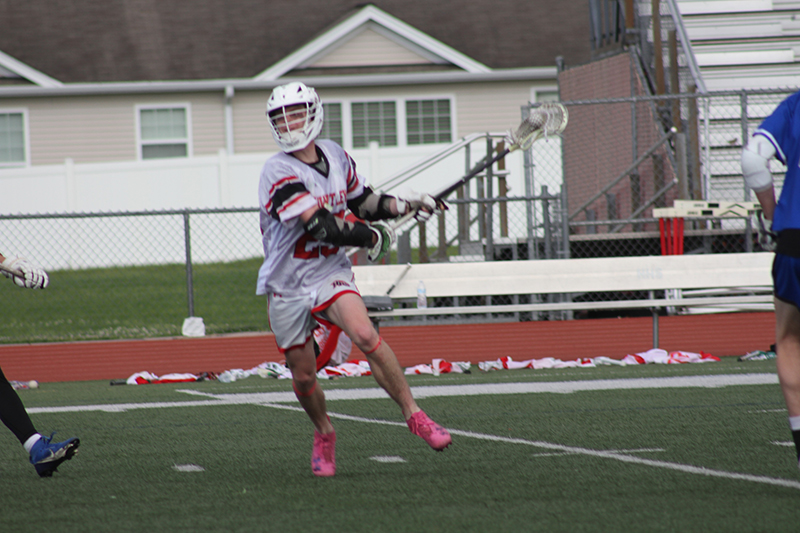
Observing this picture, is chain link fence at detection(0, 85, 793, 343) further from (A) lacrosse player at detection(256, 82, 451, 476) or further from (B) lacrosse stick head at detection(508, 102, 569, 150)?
(A) lacrosse player at detection(256, 82, 451, 476)

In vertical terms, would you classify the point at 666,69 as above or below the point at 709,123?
above

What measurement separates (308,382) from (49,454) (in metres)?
1.38

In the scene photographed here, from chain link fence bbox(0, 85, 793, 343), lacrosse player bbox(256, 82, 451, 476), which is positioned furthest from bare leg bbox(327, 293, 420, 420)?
chain link fence bbox(0, 85, 793, 343)

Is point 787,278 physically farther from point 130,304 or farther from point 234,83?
point 234,83

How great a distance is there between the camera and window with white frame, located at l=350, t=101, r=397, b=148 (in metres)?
22.9

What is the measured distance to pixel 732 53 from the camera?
599 inches

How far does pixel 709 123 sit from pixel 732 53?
2294 millimetres

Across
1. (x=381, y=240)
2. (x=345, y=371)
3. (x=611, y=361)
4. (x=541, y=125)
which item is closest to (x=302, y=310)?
(x=381, y=240)

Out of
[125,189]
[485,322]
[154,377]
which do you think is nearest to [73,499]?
[154,377]

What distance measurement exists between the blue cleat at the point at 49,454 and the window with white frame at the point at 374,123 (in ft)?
59.4

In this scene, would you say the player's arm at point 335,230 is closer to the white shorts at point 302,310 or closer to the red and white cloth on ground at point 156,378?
the white shorts at point 302,310

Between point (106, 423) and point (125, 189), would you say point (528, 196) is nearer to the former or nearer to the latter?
point (106, 423)

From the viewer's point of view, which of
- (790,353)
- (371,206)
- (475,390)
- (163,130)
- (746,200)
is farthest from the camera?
(163,130)

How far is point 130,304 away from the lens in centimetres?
1517
